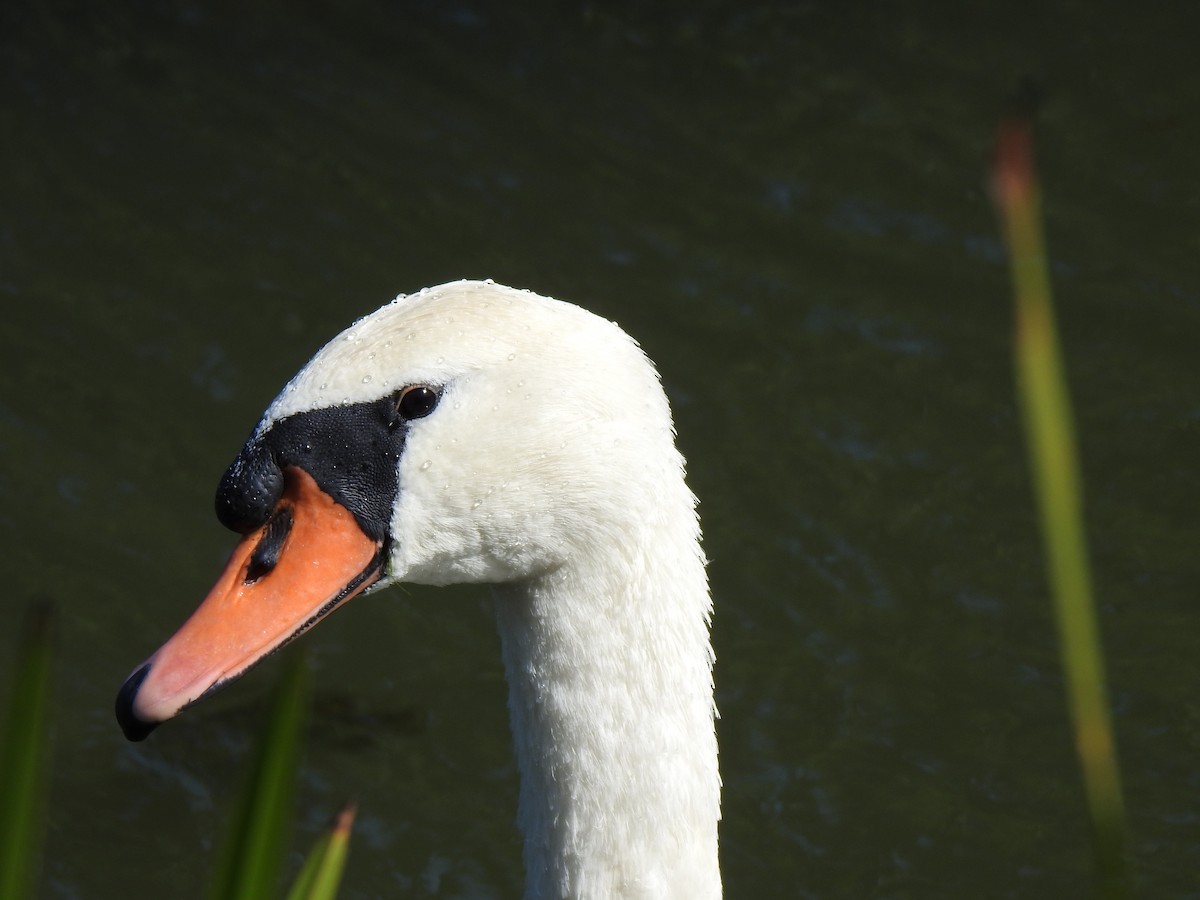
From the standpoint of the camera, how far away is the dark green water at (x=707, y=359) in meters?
5.55

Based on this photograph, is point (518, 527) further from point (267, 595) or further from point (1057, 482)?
point (1057, 482)

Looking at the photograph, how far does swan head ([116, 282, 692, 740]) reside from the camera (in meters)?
2.92

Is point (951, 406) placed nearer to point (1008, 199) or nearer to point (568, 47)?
point (568, 47)

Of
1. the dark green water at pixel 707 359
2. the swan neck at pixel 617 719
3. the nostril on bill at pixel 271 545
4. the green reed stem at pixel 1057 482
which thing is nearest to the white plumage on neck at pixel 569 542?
the swan neck at pixel 617 719

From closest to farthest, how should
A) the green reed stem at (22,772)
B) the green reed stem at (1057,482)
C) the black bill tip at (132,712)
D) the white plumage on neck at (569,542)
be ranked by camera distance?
the green reed stem at (1057,482) → the green reed stem at (22,772) → the black bill tip at (132,712) → the white plumage on neck at (569,542)

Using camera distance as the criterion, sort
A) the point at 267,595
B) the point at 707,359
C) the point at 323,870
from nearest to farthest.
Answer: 1. the point at 323,870
2. the point at 267,595
3. the point at 707,359

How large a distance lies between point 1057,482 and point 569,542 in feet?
6.36

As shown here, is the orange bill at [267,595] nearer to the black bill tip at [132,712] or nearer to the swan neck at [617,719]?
the black bill tip at [132,712]

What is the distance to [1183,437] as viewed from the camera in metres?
6.50

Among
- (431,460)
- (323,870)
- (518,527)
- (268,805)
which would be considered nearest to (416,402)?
(431,460)

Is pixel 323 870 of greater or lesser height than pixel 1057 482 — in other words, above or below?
below

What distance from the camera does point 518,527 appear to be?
2988 millimetres

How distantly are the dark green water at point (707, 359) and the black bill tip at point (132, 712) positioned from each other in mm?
2569

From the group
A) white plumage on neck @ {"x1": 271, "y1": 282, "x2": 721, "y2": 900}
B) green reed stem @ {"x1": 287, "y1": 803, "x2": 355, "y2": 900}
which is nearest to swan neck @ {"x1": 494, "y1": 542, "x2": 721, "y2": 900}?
white plumage on neck @ {"x1": 271, "y1": 282, "x2": 721, "y2": 900}
